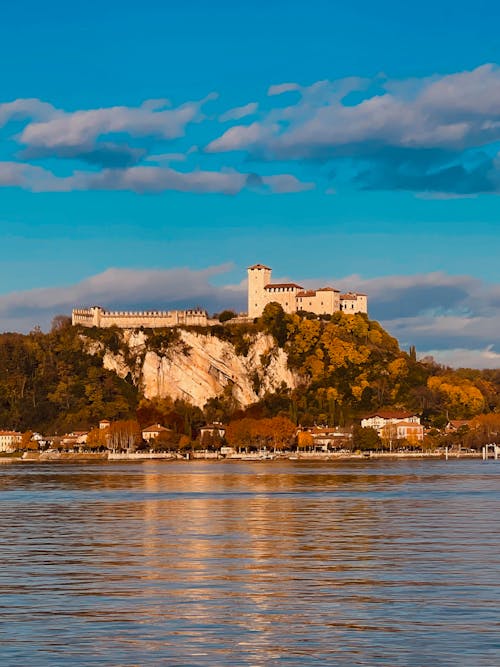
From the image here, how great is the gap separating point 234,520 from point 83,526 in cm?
572

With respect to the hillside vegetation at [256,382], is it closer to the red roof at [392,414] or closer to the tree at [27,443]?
the red roof at [392,414]

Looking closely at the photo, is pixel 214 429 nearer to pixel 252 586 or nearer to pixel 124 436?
pixel 124 436

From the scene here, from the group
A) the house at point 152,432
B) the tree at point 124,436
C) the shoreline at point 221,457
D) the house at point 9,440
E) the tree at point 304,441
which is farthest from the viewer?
the house at point 9,440

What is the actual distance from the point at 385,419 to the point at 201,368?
31.6 metres

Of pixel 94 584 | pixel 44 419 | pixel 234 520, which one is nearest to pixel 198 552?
pixel 94 584

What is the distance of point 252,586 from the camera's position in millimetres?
25062

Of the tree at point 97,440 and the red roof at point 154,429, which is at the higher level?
the red roof at point 154,429

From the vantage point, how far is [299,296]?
18412 centimetres

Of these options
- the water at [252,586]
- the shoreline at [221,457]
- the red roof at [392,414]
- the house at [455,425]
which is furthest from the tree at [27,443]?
the water at [252,586]

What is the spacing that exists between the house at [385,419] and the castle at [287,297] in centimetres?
1981

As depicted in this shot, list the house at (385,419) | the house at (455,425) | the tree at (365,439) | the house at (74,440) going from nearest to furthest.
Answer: the tree at (365,439) < the house at (385,419) < the house at (455,425) < the house at (74,440)

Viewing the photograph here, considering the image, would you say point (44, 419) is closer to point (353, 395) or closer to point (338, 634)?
point (353, 395)

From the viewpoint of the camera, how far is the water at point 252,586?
722 inches

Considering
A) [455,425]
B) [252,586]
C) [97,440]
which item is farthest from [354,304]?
[252,586]
